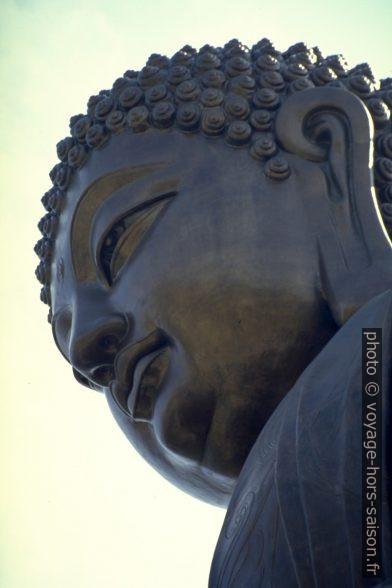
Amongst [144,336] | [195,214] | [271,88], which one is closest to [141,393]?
[144,336]

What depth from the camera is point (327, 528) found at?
349cm

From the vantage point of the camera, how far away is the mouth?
4441 millimetres

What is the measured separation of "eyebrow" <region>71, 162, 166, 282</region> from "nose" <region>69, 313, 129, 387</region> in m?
0.17

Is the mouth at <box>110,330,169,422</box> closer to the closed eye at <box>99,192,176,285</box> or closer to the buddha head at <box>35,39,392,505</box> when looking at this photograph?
the buddha head at <box>35,39,392,505</box>

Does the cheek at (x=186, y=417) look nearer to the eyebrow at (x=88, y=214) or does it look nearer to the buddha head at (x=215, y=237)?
the buddha head at (x=215, y=237)

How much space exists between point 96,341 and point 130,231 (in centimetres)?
33

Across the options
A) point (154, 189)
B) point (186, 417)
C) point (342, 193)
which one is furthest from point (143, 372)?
point (342, 193)

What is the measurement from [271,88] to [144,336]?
86 cm

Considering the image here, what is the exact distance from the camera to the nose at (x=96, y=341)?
4.53 meters

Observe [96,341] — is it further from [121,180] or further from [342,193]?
[342,193]

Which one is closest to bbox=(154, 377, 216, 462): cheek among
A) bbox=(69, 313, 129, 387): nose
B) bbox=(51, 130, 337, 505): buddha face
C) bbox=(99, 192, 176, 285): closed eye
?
bbox=(51, 130, 337, 505): buddha face

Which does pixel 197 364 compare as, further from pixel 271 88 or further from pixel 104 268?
pixel 271 88

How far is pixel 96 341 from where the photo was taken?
179 inches

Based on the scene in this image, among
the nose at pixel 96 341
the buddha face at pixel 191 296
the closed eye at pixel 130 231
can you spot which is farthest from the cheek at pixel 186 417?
the closed eye at pixel 130 231
